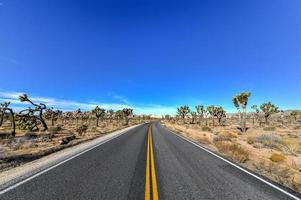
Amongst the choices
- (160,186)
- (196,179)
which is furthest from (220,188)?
(160,186)

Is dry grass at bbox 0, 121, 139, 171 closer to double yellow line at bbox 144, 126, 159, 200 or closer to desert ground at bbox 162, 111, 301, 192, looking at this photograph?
double yellow line at bbox 144, 126, 159, 200

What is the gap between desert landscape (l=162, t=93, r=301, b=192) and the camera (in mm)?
8918

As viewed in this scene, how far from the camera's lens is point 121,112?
8538cm

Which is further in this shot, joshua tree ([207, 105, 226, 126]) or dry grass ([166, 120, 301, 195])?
joshua tree ([207, 105, 226, 126])

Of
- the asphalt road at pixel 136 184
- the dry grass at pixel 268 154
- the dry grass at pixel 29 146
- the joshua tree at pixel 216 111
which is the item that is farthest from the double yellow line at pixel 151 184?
the joshua tree at pixel 216 111

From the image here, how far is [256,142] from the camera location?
22250 millimetres

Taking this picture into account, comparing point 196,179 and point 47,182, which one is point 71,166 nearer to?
point 47,182

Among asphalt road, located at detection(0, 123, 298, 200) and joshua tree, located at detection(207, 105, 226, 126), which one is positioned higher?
joshua tree, located at detection(207, 105, 226, 126)

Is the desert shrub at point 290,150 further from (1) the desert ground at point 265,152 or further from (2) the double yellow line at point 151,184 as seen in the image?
(2) the double yellow line at point 151,184

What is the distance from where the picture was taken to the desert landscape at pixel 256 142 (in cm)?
892

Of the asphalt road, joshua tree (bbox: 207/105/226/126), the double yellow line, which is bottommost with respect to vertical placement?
the asphalt road

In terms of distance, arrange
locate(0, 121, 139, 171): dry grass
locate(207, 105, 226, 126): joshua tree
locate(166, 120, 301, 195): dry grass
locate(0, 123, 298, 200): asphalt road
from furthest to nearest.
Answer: locate(207, 105, 226, 126): joshua tree < locate(0, 121, 139, 171): dry grass < locate(166, 120, 301, 195): dry grass < locate(0, 123, 298, 200): asphalt road

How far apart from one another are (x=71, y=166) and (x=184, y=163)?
485cm

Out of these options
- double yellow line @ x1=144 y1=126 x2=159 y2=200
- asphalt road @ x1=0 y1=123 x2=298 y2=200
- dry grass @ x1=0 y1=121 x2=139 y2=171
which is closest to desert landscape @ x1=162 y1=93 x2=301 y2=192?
asphalt road @ x1=0 y1=123 x2=298 y2=200
